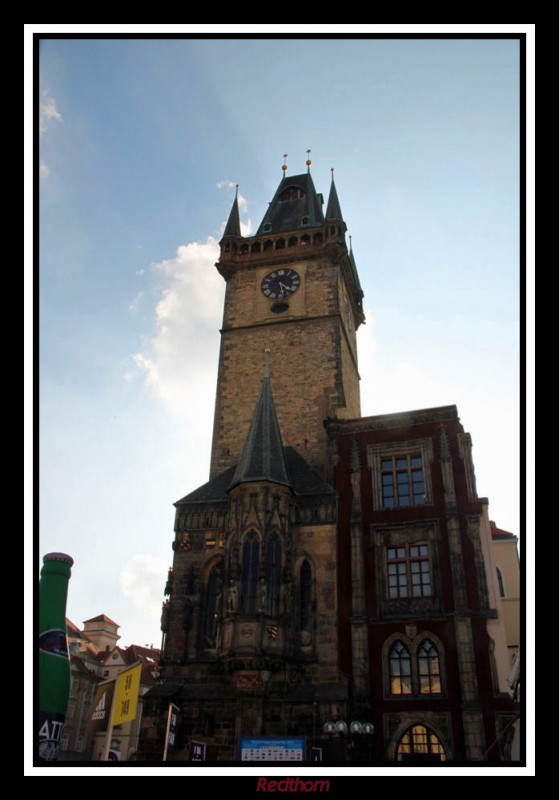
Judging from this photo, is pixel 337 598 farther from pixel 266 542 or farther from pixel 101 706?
pixel 101 706

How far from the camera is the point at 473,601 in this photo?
23.2m

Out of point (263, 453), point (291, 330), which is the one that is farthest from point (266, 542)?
point (291, 330)

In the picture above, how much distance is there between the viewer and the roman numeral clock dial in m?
35.5

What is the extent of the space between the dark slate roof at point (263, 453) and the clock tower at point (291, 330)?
2.94m

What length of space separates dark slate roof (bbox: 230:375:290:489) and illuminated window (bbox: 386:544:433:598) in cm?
493

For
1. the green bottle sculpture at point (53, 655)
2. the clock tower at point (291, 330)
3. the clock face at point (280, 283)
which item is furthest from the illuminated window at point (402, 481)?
the green bottle sculpture at point (53, 655)

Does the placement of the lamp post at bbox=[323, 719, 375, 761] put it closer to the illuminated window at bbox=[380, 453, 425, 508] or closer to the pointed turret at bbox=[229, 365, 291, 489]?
the illuminated window at bbox=[380, 453, 425, 508]

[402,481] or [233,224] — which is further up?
[233,224]

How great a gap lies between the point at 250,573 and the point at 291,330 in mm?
14246

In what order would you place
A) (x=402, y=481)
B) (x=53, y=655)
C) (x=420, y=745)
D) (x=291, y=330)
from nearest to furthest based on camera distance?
1. (x=53, y=655)
2. (x=420, y=745)
3. (x=402, y=481)
4. (x=291, y=330)

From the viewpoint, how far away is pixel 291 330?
112ft

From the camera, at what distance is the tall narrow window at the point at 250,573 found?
2342cm
